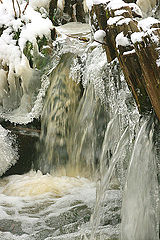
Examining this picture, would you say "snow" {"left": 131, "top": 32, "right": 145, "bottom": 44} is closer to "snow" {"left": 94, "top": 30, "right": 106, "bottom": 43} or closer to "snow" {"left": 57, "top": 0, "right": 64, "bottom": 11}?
"snow" {"left": 94, "top": 30, "right": 106, "bottom": 43}

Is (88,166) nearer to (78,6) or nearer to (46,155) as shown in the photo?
(46,155)

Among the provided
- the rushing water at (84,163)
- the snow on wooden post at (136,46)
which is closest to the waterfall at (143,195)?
the rushing water at (84,163)

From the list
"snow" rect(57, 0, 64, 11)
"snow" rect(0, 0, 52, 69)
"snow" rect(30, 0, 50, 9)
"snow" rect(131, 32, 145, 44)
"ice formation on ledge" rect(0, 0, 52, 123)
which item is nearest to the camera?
"snow" rect(131, 32, 145, 44)

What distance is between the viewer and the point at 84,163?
4.54 meters

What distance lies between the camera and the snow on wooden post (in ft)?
8.14

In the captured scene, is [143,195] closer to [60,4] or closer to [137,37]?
[137,37]

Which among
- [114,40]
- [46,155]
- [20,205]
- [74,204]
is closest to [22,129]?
[46,155]

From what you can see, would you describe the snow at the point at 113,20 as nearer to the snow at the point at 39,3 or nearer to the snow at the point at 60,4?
the snow at the point at 39,3

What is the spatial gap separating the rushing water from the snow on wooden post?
0.25 m

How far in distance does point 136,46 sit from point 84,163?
2.34m

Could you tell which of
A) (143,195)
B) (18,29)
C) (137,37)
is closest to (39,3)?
(18,29)

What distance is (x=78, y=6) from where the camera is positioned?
6461 mm

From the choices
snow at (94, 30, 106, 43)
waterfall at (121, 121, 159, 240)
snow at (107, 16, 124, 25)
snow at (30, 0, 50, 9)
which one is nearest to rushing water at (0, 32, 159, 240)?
waterfall at (121, 121, 159, 240)

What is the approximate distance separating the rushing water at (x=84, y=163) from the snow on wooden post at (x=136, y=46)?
0.25 metres
